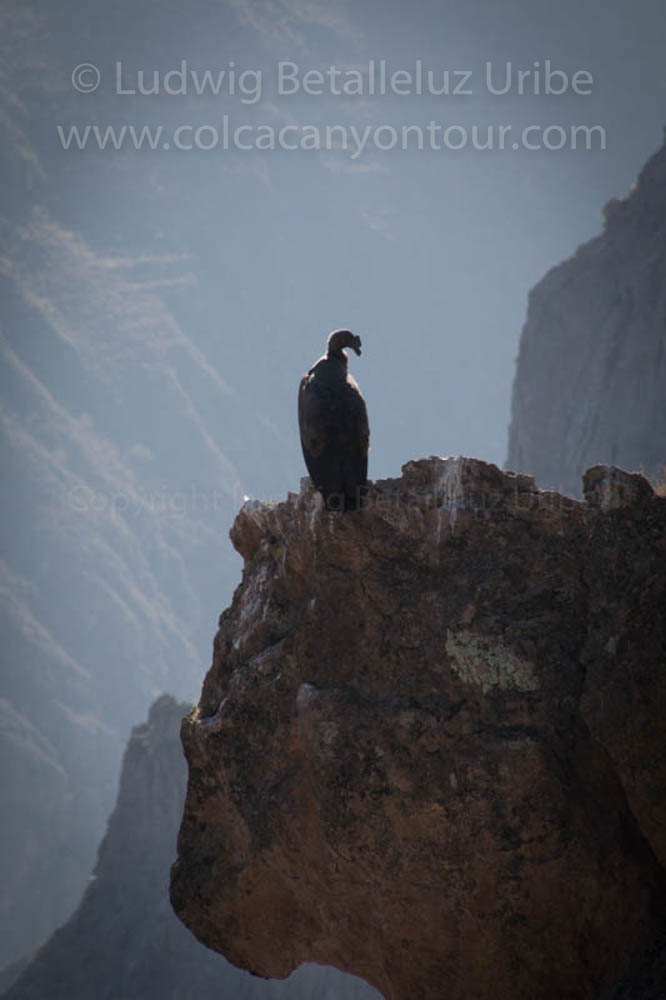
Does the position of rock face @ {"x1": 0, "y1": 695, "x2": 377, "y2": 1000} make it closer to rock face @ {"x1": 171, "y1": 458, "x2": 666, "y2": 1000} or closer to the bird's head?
rock face @ {"x1": 171, "y1": 458, "x2": 666, "y2": 1000}

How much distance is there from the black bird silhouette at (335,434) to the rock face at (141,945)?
1585 inches

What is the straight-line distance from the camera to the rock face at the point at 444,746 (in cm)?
649

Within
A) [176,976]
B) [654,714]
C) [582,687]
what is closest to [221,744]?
[582,687]

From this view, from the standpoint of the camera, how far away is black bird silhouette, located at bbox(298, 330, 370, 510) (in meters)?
7.84

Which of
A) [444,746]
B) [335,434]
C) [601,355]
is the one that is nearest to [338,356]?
[335,434]

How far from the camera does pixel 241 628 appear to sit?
883cm

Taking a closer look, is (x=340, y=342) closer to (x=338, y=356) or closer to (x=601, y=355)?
(x=338, y=356)

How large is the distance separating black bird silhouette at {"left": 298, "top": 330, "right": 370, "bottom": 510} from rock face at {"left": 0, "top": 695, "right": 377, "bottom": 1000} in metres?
40.3

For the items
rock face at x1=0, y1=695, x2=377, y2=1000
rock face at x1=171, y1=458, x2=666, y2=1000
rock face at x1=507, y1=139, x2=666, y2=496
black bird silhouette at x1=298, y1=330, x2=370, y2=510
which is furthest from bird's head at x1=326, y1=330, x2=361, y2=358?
rock face at x1=0, y1=695, x2=377, y2=1000

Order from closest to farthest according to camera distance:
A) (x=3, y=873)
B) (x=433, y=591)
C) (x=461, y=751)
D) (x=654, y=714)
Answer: (x=654, y=714) < (x=461, y=751) < (x=433, y=591) < (x=3, y=873)

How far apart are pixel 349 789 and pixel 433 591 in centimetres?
209

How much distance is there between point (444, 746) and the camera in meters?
6.92

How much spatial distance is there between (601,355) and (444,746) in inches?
1776

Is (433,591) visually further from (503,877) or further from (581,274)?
Answer: (581,274)
